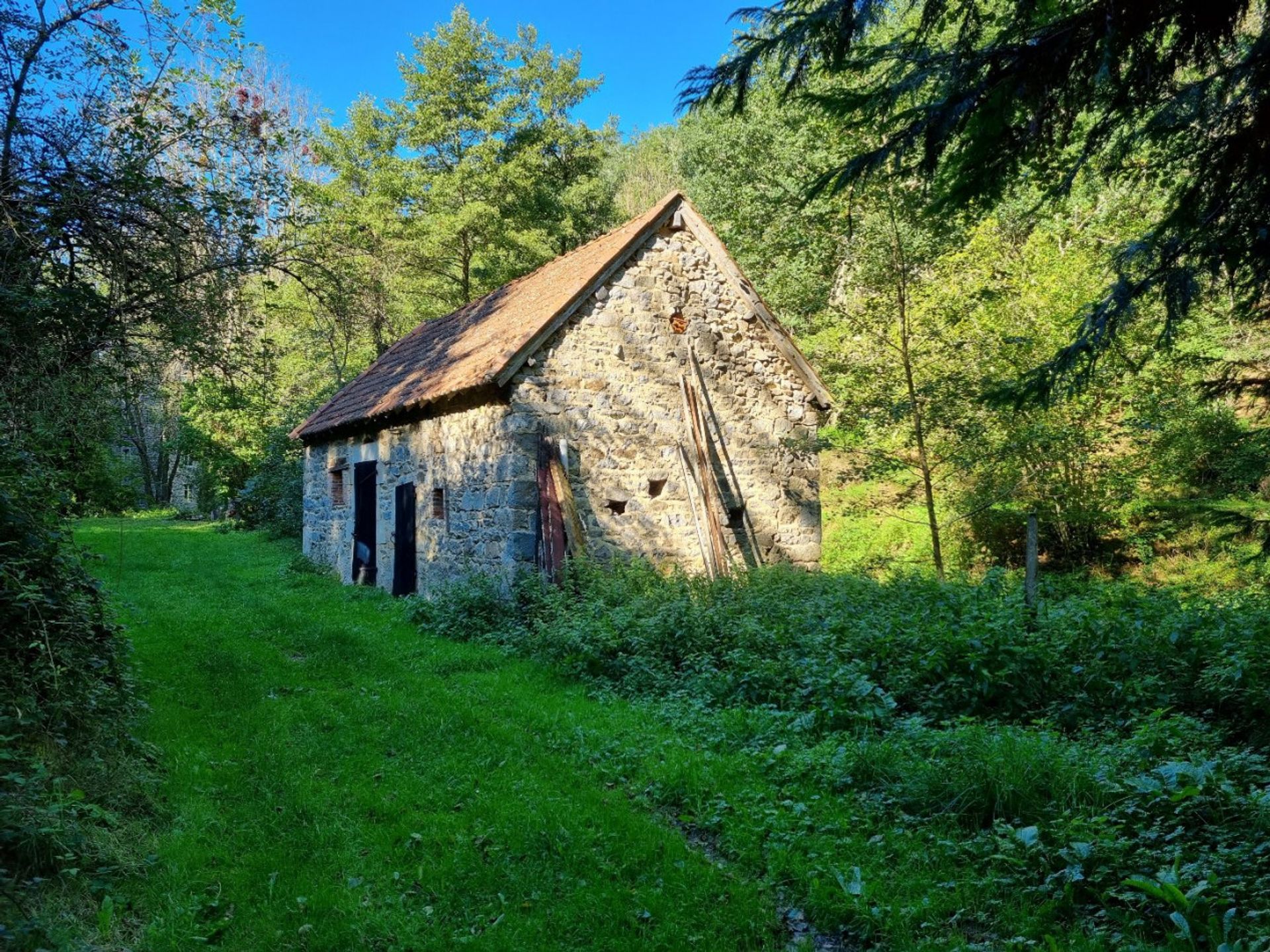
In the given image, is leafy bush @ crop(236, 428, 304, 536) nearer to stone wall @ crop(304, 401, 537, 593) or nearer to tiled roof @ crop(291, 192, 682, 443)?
tiled roof @ crop(291, 192, 682, 443)

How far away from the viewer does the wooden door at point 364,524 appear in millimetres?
14180

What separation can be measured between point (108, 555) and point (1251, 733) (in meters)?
18.4

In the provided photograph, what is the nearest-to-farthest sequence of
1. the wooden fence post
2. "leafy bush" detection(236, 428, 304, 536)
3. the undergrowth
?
the undergrowth
the wooden fence post
"leafy bush" detection(236, 428, 304, 536)

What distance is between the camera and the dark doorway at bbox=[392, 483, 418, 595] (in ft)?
42.2

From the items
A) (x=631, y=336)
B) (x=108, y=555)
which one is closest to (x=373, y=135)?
(x=108, y=555)

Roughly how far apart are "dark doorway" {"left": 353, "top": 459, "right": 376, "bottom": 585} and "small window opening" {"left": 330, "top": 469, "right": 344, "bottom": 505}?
1012 millimetres

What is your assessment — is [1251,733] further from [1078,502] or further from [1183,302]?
[1078,502]

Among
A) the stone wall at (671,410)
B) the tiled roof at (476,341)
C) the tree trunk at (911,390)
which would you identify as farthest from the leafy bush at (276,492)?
the tree trunk at (911,390)

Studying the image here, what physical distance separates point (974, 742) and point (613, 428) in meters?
7.13

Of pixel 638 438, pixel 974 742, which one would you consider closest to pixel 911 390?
pixel 638 438

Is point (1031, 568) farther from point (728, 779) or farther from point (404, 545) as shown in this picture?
point (404, 545)

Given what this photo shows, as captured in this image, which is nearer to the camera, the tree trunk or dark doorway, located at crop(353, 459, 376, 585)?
the tree trunk

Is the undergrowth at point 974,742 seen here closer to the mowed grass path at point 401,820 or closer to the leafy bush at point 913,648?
the leafy bush at point 913,648

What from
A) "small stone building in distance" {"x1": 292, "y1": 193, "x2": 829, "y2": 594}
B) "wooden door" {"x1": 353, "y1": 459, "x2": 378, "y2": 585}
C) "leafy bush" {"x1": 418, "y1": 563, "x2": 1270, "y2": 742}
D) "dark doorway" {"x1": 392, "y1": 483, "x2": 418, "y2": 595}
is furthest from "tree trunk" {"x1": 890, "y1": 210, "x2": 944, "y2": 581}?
"wooden door" {"x1": 353, "y1": 459, "x2": 378, "y2": 585}
